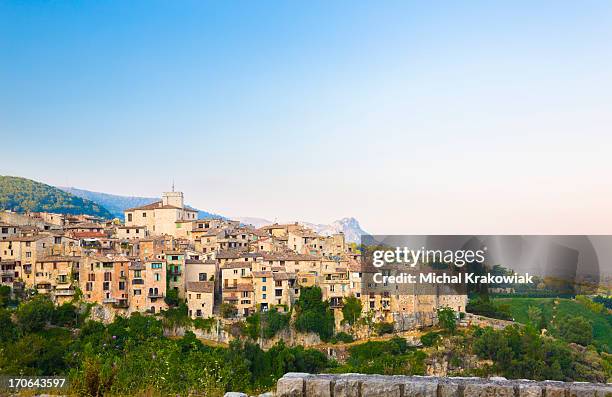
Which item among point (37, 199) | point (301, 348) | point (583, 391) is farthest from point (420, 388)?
point (37, 199)

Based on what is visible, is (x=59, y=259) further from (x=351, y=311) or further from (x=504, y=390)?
(x=504, y=390)

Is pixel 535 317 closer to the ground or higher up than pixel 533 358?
higher up

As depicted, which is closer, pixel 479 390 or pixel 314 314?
pixel 479 390

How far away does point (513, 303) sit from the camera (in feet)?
129

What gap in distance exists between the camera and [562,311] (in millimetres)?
39562

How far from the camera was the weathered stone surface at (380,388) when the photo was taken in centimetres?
622

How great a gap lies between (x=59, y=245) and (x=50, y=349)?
1123cm

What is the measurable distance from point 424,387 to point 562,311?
37.9m

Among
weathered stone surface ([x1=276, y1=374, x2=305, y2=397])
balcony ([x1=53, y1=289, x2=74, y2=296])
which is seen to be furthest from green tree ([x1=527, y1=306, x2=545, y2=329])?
weathered stone surface ([x1=276, y1=374, x2=305, y2=397])

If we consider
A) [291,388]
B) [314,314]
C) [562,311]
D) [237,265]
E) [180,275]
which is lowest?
[562,311]

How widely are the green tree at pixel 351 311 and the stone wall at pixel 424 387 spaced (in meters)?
28.1

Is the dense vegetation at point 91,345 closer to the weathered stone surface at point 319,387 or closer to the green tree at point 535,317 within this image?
the weathered stone surface at point 319,387

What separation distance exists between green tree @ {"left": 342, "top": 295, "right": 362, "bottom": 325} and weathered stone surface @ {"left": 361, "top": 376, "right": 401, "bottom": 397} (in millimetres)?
28379

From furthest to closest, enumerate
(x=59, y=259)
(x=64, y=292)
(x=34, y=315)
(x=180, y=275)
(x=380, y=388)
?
1. (x=180, y=275)
2. (x=59, y=259)
3. (x=64, y=292)
4. (x=34, y=315)
5. (x=380, y=388)
